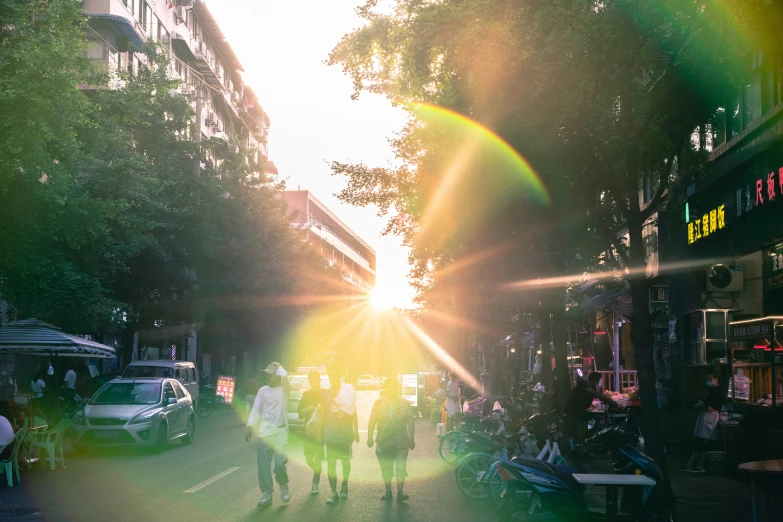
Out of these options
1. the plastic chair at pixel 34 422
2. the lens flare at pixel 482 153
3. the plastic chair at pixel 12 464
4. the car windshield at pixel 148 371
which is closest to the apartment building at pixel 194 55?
the car windshield at pixel 148 371

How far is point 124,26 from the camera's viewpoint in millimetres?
45281

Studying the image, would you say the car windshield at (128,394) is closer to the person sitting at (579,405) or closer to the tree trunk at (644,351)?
the person sitting at (579,405)

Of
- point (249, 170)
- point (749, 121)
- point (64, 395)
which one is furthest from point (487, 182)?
point (249, 170)

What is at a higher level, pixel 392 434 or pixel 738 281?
pixel 738 281

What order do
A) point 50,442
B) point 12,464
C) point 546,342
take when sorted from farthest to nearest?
point 546,342, point 50,442, point 12,464

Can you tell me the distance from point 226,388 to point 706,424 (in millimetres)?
29355

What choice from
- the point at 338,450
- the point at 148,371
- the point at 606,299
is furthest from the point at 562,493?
the point at 148,371

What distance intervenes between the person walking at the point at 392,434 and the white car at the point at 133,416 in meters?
8.62

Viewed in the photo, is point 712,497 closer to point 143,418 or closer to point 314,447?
point 314,447

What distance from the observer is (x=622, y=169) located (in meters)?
16.2

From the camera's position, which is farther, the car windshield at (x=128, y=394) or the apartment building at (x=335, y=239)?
the apartment building at (x=335, y=239)

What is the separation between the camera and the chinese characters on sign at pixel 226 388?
141ft

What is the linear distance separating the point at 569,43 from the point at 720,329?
8.92m

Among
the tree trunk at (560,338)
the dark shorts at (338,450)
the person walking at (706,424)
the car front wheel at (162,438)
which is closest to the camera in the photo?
the dark shorts at (338,450)
